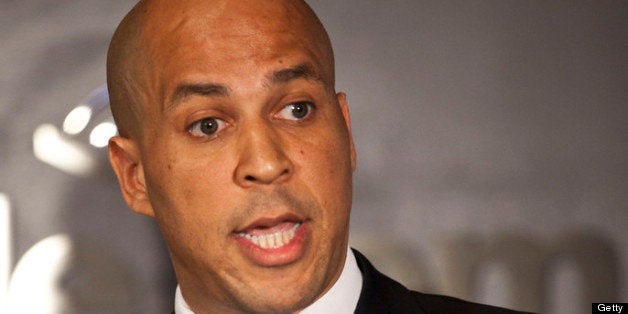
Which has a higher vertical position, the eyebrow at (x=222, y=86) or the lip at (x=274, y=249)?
the eyebrow at (x=222, y=86)

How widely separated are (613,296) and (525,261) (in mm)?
225

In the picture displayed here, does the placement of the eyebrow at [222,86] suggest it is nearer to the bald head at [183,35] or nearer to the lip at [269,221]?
the bald head at [183,35]

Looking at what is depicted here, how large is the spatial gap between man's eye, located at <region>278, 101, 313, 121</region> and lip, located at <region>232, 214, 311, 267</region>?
179 millimetres

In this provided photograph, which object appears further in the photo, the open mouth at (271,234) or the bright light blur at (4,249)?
the bright light blur at (4,249)

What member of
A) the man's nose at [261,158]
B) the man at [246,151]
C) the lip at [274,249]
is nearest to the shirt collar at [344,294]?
the man at [246,151]

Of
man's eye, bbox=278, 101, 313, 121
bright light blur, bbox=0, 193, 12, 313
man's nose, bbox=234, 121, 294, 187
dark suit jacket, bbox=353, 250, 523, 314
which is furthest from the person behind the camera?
bright light blur, bbox=0, 193, 12, 313

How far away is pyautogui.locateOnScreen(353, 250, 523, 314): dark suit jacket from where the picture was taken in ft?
5.94

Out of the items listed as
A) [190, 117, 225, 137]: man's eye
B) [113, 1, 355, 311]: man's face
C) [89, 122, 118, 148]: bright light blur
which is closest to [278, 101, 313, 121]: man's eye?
[113, 1, 355, 311]: man's face

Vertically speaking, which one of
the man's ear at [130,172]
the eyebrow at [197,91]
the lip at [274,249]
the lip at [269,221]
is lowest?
the lip at [274,249]

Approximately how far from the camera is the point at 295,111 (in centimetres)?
172

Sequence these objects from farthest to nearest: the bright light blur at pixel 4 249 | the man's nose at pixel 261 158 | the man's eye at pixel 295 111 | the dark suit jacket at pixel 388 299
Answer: the bright light blur at pixel 4 249
the dark suit jacket at pixel 388 299
the man's eye at pixel 295 111
the man's nose at pixel 261 158

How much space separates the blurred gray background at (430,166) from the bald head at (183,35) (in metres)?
0.63

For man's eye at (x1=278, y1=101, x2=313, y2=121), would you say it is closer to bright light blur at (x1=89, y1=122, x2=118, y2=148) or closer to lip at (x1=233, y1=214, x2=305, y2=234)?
lip at (x1=233, y1=214, x2=305, y2=234)

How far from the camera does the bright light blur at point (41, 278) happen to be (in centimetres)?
242
